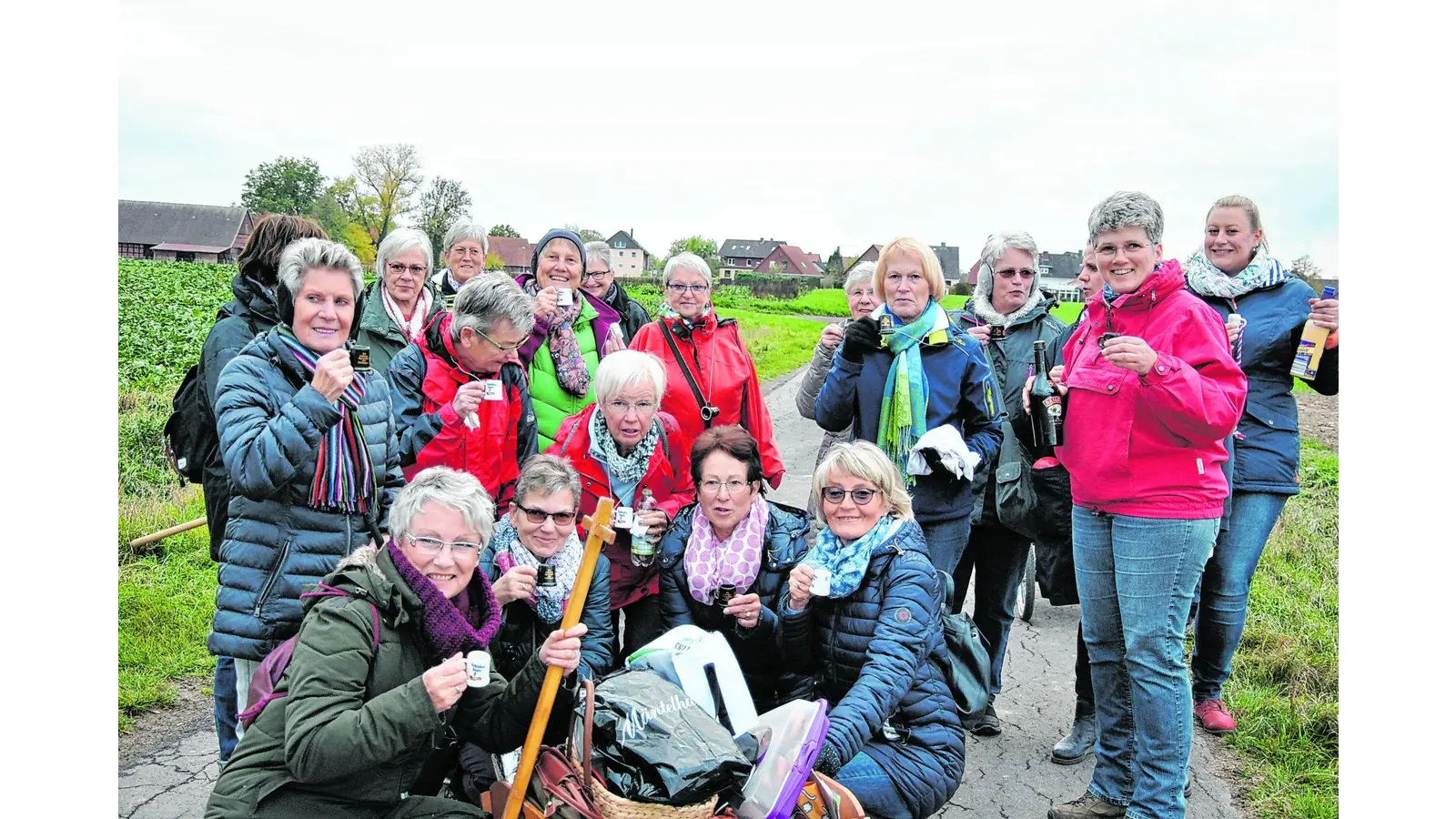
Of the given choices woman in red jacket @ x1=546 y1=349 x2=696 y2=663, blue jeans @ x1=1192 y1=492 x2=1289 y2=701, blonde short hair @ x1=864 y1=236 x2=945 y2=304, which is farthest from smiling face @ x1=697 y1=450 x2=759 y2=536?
blue jeans @ x1=1192 y1=492 x2=1289 y2=701

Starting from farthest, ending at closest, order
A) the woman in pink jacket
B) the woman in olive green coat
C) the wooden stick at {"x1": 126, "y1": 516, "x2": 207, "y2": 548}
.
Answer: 1. the wooden stick at {"x1": 126, "y1": 516, "x2": 207, "y2": 548}
2. the woman in pink jacket
3. the woman in olive green coat

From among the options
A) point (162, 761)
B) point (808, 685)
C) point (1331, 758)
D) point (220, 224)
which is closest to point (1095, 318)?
point (808, 685)

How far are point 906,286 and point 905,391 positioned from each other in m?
0.48

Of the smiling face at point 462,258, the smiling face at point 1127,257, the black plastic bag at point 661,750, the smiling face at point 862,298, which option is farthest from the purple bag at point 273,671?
the smiling face at point 462,258

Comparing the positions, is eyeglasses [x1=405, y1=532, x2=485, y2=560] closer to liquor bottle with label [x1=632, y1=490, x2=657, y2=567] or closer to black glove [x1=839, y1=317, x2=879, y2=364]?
liquor bottle with label [x1=632, y1=490, x2=657, y2=567]

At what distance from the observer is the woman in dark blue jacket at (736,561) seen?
3844mm

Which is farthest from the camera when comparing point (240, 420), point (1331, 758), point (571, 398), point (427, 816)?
point (571, 398)

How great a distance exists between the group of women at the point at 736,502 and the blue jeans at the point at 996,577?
15mm

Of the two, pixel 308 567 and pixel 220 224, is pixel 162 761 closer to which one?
pixel 308 567

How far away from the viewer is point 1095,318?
12.5 feet

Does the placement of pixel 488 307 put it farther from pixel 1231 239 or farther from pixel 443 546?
pixel 1231 239

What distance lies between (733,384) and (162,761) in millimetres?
3052

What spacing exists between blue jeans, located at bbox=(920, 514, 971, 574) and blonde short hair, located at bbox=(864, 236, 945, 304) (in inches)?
40.3

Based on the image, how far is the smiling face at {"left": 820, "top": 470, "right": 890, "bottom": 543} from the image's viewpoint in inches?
145
